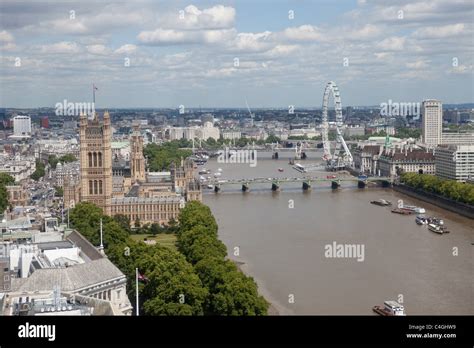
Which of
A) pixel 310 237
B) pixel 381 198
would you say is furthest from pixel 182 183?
pixel 310 237

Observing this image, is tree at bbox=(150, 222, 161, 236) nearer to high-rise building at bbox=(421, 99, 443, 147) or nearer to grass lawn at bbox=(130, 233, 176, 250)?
grass lawn at bbox=(130, 233, 176, 250)

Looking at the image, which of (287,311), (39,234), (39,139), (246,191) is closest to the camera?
(287,311)

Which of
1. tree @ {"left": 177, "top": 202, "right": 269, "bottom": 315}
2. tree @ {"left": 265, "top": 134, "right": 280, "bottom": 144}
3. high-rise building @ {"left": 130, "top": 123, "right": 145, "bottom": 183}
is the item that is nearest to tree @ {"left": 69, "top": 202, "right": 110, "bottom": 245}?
tree @ {"left": 177, "top": 202, "right": 269, "bottom": 315}

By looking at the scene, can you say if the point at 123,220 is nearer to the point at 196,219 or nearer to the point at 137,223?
the point at 137,223

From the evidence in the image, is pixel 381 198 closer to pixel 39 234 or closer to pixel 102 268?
pixel 39 234

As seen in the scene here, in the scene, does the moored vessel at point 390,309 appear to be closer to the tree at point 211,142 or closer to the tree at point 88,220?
the tree at point 88,220

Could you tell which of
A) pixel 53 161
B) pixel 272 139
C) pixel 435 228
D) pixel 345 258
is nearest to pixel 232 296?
pixel 345 258
